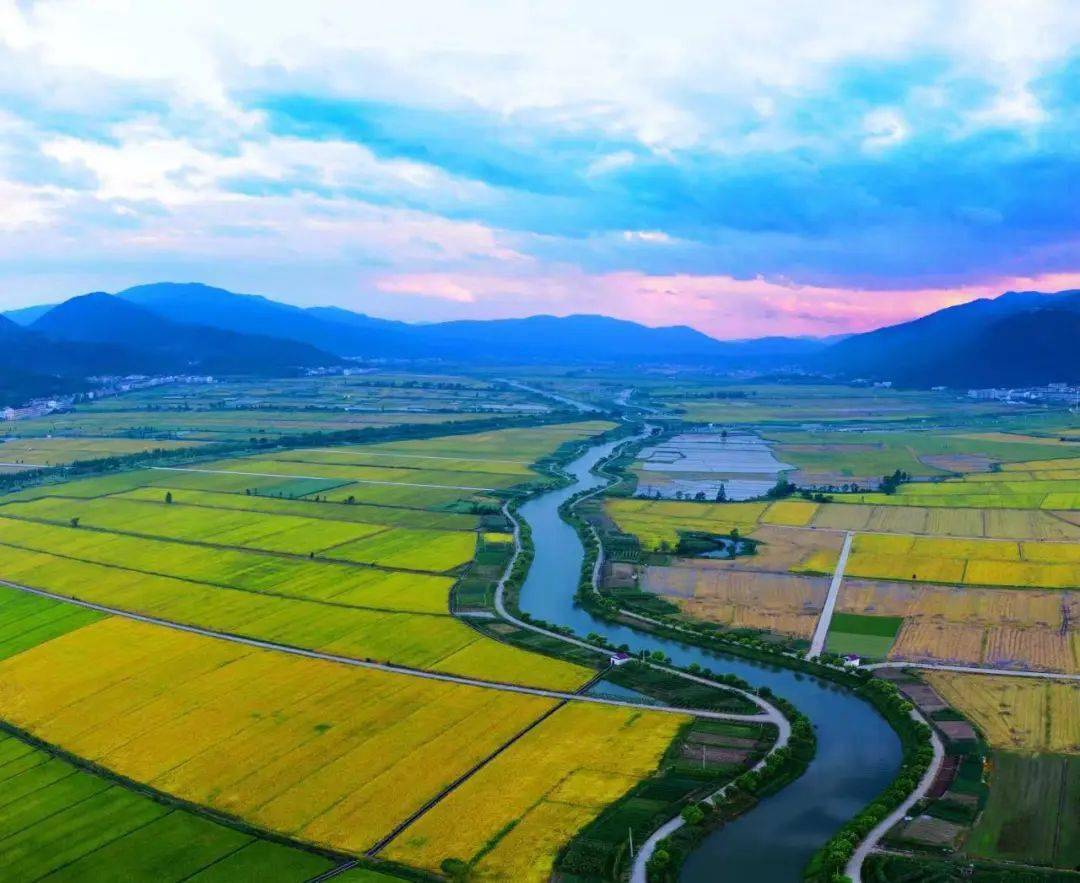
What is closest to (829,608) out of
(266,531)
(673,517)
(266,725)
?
(673,517)

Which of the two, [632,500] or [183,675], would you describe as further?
[632,500]

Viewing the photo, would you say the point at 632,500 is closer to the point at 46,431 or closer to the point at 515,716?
the point at 515,716

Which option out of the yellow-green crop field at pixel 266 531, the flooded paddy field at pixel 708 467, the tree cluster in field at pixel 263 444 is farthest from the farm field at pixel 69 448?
the flooded paddy field at pixel 708 467

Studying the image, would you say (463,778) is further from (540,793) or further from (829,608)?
(829,608)

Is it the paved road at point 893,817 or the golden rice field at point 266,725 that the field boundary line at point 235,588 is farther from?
the paved road at point 893,817

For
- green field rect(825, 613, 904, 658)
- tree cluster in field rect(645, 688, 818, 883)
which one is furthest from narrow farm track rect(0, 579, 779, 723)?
green field rect(825, 613, 904, 658)

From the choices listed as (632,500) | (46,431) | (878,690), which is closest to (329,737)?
(878,690)
